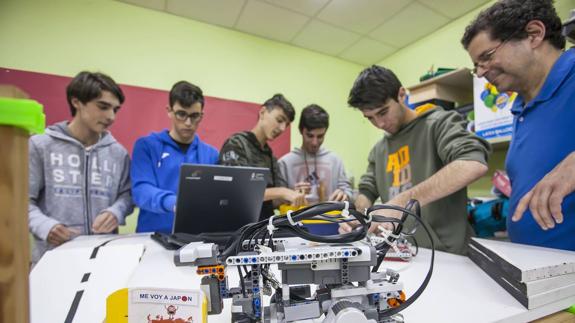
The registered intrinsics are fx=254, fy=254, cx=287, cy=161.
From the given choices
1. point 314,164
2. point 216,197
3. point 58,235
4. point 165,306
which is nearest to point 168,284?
point 165,306

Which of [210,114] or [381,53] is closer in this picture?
[210,114]

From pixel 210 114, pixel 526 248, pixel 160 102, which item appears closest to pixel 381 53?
pixel 210 114

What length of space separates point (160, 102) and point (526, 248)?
8.28 feet

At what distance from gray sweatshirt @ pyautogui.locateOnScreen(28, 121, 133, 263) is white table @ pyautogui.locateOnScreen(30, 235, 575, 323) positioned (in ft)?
2.14

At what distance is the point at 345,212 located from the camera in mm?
439

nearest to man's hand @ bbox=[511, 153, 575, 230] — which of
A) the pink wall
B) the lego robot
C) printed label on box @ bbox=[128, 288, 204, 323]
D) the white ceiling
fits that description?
the lego robot

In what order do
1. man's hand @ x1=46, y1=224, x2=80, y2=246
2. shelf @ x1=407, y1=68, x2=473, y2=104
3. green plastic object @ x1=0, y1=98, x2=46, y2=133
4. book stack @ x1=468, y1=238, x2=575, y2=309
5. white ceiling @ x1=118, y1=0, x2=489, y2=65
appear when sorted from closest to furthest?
green plastic object @ x1=0, y1=98, x2=46, y2=133
book stack @ x1=468, y1=238, x2=575, y2=309
man's hand @ x1=46, y1=224, x2=80, y2=246
shelf @ x1=407, y1=68, x2=473, y2=104
white ceiling @ x1=118, y1=0, x2=489, y2=65

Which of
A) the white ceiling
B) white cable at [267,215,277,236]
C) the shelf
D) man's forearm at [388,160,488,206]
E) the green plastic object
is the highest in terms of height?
the white ceiling

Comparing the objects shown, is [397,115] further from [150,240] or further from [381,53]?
[381,53]

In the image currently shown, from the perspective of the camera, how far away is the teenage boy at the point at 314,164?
5.85 feet

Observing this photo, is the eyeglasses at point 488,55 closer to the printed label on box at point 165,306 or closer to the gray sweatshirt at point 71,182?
the printed label on box at point 165,306

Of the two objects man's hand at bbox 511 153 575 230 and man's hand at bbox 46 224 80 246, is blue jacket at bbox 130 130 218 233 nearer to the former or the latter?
man's hand at bbox 46 224 80 246

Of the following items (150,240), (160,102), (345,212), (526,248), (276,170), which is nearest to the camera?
(345,212)

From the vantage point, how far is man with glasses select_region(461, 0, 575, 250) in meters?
0.85
